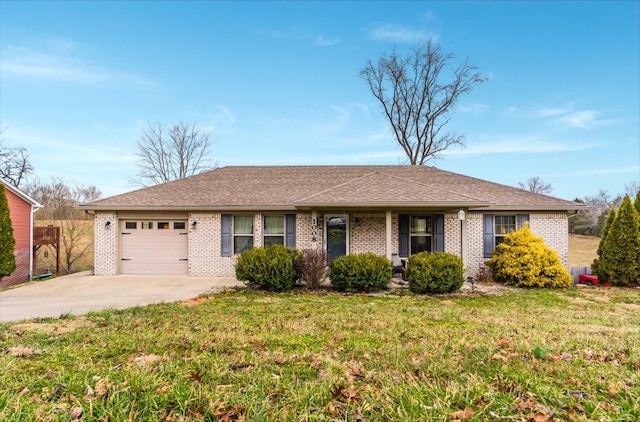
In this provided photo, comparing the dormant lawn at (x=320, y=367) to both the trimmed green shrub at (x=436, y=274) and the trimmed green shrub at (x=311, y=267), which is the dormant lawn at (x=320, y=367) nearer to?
the trimmed green shrub at (x=436, y=274)

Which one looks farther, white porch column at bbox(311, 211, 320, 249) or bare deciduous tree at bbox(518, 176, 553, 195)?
bare deciduous tree at bbox(518, 176, 553, 195)

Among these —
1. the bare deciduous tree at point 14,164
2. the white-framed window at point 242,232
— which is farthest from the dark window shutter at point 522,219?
the bare deciduous tree at point 14,164

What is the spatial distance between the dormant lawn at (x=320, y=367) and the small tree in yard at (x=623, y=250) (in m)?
5.68

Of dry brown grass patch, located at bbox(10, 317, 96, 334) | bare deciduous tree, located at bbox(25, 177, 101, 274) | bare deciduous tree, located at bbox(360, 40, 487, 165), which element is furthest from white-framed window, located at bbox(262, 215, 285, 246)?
bare deciduous tree, located at bbox(360, 40, 487, 165)

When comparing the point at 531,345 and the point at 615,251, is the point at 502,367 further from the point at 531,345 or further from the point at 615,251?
the point at 615,251

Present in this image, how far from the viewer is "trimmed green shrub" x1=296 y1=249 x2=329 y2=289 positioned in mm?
9531

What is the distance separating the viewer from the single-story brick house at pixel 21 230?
13.9 m

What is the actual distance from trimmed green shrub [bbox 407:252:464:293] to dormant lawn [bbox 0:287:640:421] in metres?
2.75

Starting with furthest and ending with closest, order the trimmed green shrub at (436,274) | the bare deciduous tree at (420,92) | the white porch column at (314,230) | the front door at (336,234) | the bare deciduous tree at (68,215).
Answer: the bare deciduous tree at (420,92) → the bare deciduous tree at (68,215) → the front door at (336,234) → the white porch column at (314,230) → the trimmed green shrub at (436,274)

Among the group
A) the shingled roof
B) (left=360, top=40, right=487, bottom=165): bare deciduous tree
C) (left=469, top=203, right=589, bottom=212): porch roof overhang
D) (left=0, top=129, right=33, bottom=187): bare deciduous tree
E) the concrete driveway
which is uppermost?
(left=360, top=40, right=487, bottom=165): bare deciduous tree

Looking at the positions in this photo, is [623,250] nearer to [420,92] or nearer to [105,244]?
[420,92]

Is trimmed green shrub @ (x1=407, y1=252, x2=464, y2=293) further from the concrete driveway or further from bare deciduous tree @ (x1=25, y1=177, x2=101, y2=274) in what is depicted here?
bare deciduous tree @ (x1=25, y1=177, x2=101, y2=274)

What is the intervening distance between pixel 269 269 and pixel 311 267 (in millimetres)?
1193

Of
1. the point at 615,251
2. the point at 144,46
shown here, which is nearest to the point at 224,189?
the point at 144,46
